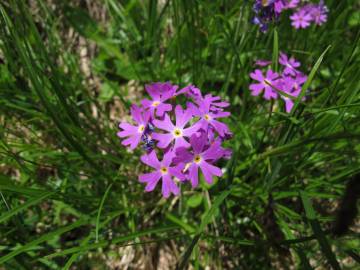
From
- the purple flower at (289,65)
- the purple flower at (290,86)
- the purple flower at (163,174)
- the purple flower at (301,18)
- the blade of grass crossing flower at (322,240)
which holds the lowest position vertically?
the blade of grass crossing flower at (322,240)

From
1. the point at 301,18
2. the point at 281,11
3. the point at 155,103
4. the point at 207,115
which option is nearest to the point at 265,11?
the point at 281,11

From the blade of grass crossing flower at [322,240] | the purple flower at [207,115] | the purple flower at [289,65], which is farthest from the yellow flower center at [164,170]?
the purple flower at [289,65]

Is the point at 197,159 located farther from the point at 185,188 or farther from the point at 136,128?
the point at 185,188

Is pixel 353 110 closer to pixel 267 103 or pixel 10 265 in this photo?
pixel 267 103

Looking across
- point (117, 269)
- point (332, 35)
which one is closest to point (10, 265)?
point (117, 269)

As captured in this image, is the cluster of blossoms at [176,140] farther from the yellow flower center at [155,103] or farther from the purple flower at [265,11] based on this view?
the purple flower at [265,11]

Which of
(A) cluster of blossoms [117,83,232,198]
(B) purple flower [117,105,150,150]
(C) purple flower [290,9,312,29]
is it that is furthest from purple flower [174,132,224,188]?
(C) purple flower [290,9,312,29]
